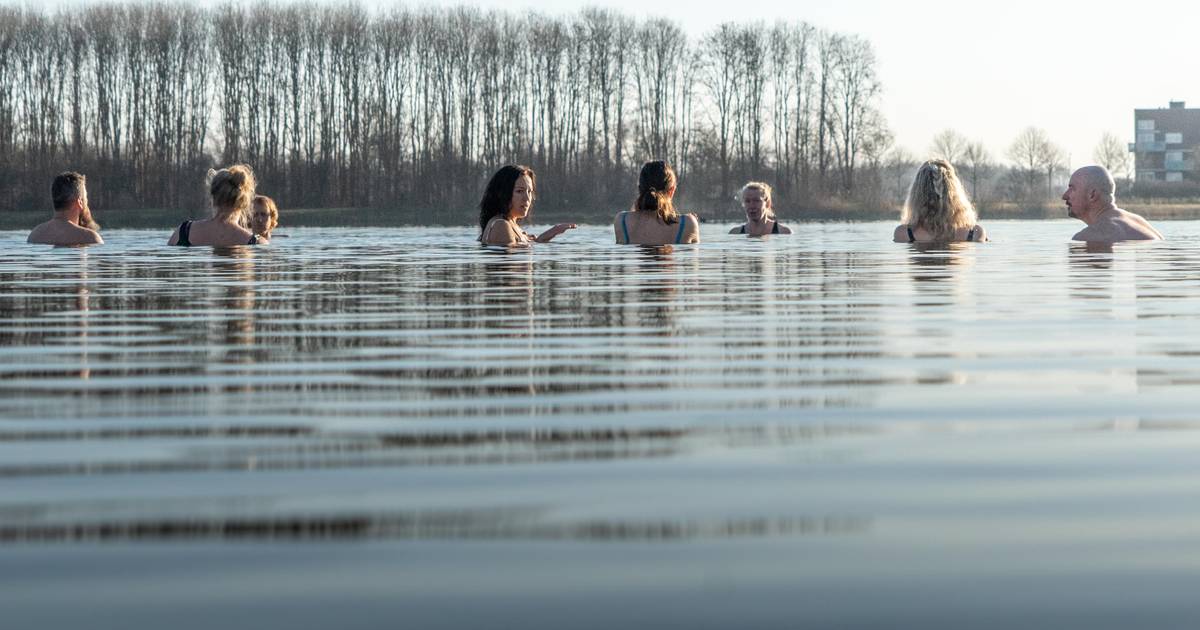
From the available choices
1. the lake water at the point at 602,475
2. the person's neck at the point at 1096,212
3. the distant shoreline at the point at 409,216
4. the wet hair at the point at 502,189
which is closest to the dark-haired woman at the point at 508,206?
the wet hair at the point at 502,189

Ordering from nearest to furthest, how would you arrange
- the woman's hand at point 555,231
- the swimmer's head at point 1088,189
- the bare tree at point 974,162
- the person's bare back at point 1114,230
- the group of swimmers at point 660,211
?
the swimmer's head at point 1088,189 → the woman's hand at point 555,231 → the group of swimmers at point 660,211 → the person's bare back at point 1114,230 → the bare tree at point 974,162

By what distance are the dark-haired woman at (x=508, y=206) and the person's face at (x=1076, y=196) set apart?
4.22 m

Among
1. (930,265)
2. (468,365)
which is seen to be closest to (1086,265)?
(930,265)

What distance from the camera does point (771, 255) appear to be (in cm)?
1246

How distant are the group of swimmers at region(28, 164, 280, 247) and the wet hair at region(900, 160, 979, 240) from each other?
231 inches

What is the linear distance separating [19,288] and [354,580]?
274 inches

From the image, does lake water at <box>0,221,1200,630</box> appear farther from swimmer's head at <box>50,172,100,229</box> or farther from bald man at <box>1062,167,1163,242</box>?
swimmer's head at <box>50,172,100,229</box>

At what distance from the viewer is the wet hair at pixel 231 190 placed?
13828 mm

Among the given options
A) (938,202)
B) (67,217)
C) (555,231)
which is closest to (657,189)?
(555,231)

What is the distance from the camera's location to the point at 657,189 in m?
13.7

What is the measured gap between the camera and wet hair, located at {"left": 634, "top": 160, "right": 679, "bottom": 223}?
13.4 m

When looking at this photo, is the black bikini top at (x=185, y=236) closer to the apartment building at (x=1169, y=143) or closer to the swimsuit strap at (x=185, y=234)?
the swimsuit strap at (x=185, y=234)

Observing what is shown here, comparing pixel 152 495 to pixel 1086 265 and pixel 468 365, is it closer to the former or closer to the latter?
pixel 468 365

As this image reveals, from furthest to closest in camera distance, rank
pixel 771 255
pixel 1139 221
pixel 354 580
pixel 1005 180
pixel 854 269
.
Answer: pixel 1005 180
pixel 1139 221
pixel 771 255
pixel 854 269
pixel 354 580
